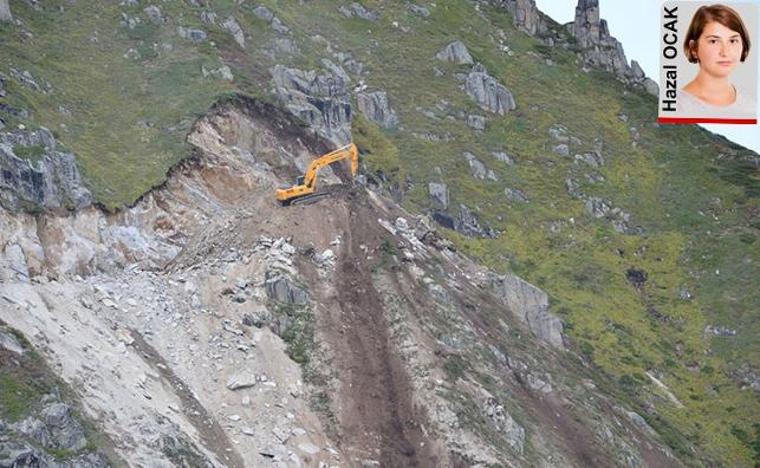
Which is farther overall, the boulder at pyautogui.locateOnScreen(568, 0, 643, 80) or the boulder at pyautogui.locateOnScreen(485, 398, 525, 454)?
the boulder at pyautogui.locateOnScreen(568, 0, 643, 80)

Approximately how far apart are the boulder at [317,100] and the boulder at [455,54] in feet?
53.3

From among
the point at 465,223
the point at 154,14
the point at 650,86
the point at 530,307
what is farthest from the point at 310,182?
the point at 650,86

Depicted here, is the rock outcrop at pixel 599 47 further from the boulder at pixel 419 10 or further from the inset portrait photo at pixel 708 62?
the inset portrait photo at pixel 708 62

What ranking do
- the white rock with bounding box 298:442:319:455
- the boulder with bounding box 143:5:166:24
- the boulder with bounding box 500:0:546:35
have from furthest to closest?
1. the boulder with bounding box 500:0:546:35
2. the boulder with bounding box 143:5:166:24
3. the white rock with bounding box 298:442:319:455

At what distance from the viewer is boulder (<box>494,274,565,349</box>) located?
7194 cm

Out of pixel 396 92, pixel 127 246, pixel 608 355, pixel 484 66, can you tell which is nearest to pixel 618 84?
pixel 484 66

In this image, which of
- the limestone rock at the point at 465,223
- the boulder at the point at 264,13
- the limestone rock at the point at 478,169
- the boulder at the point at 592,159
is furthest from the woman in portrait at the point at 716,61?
the boulder at the point at 592,159

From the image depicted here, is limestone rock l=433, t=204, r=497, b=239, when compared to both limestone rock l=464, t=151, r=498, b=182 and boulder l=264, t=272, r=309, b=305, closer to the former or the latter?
limestone rock l=464, t=151, r=498, b=182

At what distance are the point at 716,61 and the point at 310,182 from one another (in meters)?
37.1

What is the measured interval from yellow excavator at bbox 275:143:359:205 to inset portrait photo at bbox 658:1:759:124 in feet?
115

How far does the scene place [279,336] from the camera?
58.8 meters

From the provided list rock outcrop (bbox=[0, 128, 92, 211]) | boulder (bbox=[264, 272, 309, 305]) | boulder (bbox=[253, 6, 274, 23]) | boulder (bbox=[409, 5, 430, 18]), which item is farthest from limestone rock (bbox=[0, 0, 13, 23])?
boulder (bbox=[409, 5, 430, 18])

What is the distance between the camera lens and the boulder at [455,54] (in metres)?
98.9

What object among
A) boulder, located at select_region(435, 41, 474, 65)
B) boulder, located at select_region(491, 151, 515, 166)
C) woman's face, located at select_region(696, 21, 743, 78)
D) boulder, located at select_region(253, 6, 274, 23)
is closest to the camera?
woman's face, located at select_region(696, 21, 743, 78)
